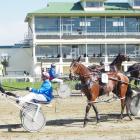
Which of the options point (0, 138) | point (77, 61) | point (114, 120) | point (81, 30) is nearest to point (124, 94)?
point (114, 120)

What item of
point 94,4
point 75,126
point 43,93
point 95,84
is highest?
point 94,4

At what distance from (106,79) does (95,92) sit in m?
0.51

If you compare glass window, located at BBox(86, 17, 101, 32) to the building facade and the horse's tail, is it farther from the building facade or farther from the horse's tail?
the horse's tail

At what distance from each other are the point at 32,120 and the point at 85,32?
49.3 meters

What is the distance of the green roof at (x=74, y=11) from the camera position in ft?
206

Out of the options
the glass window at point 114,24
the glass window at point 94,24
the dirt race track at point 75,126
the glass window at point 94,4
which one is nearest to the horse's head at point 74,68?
the dirt race track at point 75,126

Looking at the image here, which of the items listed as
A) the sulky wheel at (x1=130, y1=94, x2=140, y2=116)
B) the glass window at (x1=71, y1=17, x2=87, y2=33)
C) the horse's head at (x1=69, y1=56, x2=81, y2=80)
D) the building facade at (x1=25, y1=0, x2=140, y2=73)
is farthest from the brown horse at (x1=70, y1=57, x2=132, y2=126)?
the glass window at (x1=71, y1=17, x2=87, y2=33)

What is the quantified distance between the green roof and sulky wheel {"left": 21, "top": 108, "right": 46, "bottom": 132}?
48.6m

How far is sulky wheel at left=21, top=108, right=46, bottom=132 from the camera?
552 inches

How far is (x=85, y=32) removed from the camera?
6294 cm

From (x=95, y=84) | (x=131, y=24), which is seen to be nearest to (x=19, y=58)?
(x=131, y=24)

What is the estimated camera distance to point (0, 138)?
1309 cm

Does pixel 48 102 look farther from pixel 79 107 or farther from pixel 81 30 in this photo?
pixel 81 30

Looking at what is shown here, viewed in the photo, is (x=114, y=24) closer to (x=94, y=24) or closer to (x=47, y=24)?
(x=94, y=24)
